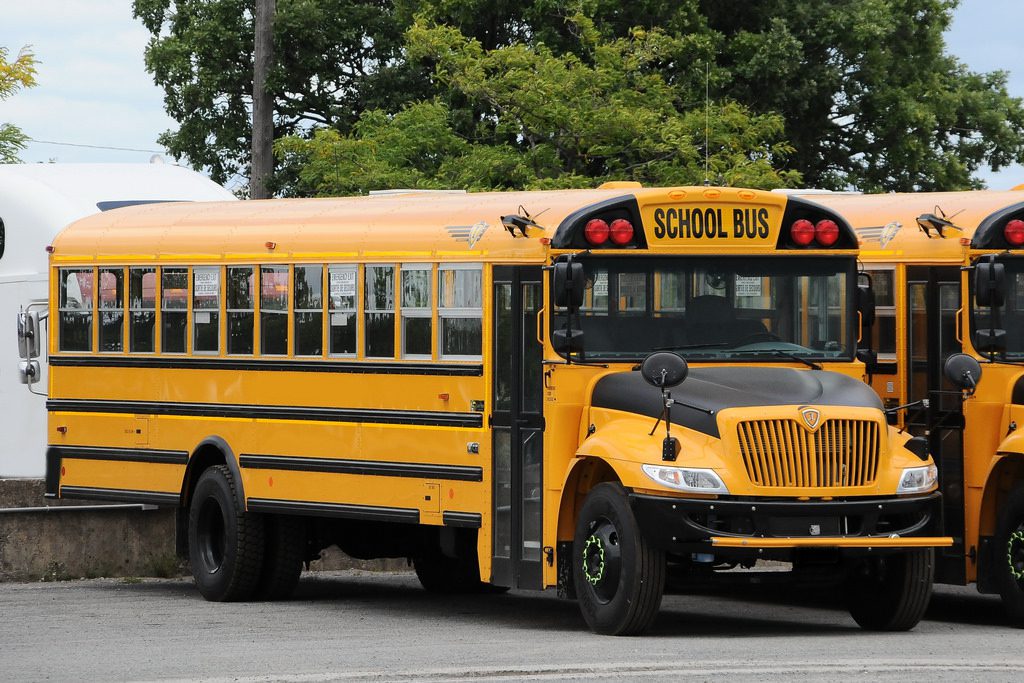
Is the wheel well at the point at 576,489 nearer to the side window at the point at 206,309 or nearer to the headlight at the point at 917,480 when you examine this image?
the headlight at the point at 917,480

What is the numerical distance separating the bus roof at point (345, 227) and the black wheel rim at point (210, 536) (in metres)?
1.76

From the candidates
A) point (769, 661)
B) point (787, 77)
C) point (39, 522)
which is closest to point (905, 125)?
point (787, 77)

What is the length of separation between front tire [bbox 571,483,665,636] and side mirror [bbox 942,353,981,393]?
6.84 feet

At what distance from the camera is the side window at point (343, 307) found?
1435cm

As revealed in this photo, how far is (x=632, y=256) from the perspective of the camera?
12.7 m

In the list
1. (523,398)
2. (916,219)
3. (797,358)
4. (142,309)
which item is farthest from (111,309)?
(916,219)

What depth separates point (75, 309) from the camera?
1684 cm

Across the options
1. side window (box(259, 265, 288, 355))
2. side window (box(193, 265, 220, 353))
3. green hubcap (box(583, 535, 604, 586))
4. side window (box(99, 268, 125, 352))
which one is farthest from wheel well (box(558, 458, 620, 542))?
side window (box(99, 268, 125, 352))

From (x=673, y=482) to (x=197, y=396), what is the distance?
195 inches

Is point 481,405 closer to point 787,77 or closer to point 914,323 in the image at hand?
point 914,323

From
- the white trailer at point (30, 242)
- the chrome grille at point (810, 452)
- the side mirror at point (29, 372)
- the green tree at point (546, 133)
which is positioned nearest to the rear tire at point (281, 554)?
the chrome grille at point (810, 452)

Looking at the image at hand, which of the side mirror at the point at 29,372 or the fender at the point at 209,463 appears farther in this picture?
the side mirror at the point at 29,372

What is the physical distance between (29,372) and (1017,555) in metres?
10.5

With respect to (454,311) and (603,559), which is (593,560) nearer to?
(603,559)
